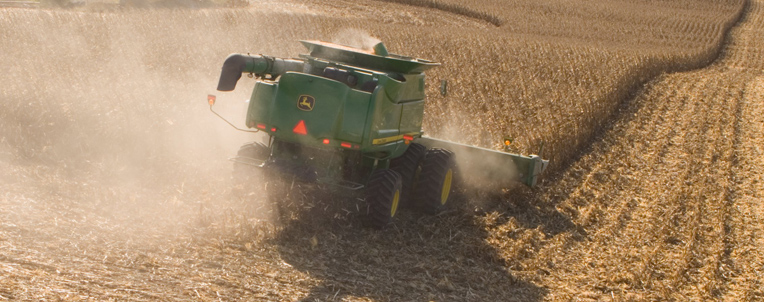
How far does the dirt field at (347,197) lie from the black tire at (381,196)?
0.73 ft

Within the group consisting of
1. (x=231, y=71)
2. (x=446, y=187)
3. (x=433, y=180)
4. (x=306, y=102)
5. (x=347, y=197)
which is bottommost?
(x=347, y=197)

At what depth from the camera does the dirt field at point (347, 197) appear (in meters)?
6.94

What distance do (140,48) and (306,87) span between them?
454 inches

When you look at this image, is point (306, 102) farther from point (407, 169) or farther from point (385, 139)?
point (407, 169)

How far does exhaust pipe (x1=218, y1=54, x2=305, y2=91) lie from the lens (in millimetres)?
8211

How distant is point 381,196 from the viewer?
8.38m

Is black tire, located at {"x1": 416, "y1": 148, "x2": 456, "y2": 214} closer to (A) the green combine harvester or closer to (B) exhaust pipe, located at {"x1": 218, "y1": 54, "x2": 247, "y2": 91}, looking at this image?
(A) the green combine harvester

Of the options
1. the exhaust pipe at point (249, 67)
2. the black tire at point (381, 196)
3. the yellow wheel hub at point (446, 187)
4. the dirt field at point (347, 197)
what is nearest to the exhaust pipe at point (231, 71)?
the exhaust pipe at point (249, 67)

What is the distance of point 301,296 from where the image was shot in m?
6.41

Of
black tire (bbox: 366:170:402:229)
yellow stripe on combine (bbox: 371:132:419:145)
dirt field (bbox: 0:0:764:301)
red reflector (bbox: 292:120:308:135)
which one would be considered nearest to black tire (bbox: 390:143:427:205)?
dirt field (bbox: 0:0:764:301)

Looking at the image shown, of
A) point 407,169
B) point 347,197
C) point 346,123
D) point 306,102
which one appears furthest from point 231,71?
point 407,169

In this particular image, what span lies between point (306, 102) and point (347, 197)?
4.50ft

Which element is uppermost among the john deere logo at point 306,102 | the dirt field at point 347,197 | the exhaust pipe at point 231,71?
the exhaust pipe at point 231,71

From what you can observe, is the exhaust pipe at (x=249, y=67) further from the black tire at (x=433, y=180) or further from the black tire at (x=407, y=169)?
the black tire at (x=433, y=180)
